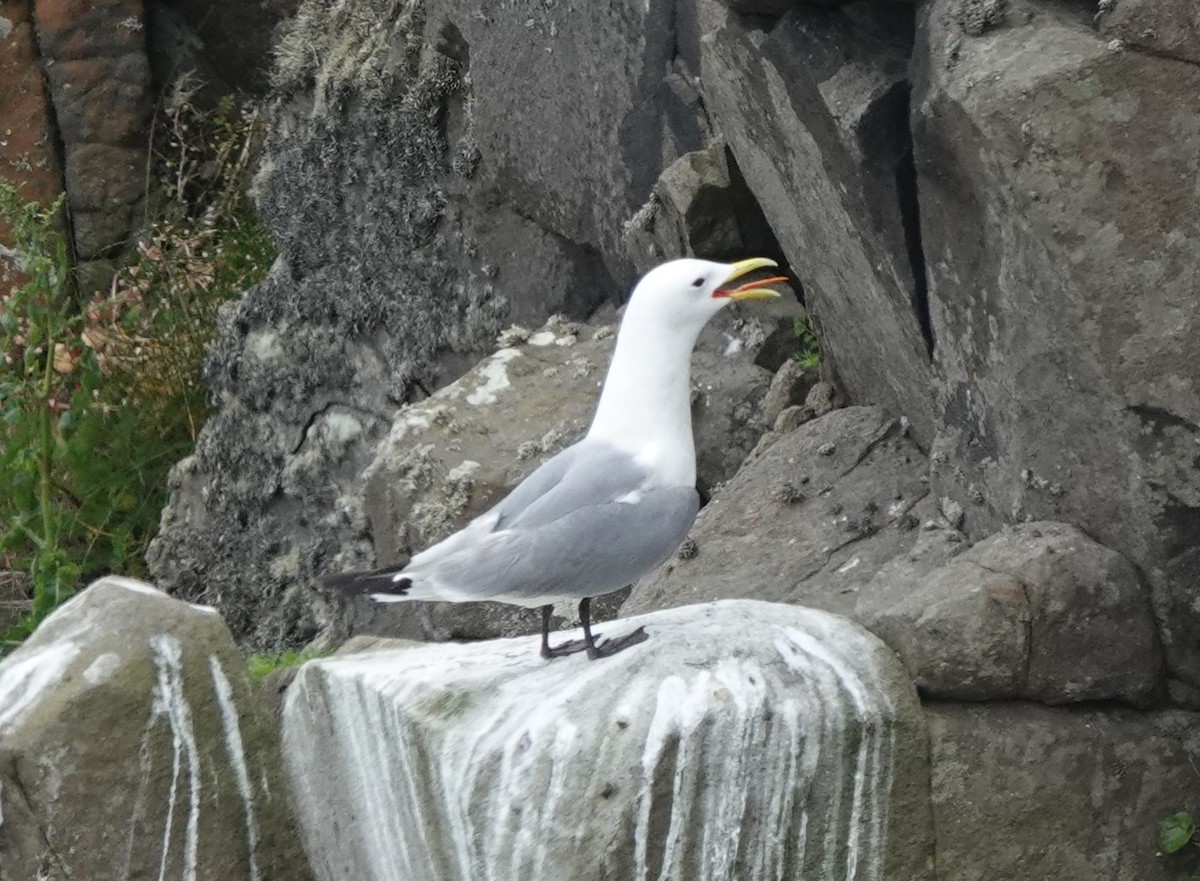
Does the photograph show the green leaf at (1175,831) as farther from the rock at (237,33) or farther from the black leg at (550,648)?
the rock at (237,33)

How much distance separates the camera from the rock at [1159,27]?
3.02 metres

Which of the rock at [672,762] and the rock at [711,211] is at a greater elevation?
the rock at [711,211]

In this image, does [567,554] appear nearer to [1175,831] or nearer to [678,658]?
[678,658]

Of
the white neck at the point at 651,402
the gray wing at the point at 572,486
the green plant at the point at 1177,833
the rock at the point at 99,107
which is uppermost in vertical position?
the rock at the point at 99,107

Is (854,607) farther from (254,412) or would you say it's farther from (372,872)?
(254,412)

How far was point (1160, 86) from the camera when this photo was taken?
10.0 feet

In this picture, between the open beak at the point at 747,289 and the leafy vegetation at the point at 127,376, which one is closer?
the open beak at the point at 747,289

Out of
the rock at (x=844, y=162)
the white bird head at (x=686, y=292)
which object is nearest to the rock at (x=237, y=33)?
the rock at (x=844, y=162)

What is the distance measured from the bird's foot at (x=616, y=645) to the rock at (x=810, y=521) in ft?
1.99

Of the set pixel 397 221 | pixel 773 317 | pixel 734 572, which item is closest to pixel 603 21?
pixel 773 317

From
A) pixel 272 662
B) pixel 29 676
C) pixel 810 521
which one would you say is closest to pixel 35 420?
pixel 272 662

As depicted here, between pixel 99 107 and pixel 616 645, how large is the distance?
21.4 feet

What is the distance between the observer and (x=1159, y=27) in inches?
120

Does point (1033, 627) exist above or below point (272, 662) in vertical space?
above
